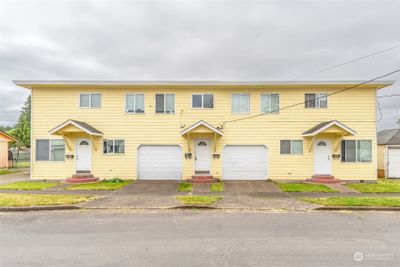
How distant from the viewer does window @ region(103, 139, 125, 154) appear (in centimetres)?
1526

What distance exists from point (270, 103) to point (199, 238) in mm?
11299

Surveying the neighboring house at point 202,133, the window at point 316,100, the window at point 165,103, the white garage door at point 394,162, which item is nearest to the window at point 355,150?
the neighboring house at point 202,133

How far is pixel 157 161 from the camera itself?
1538 cm

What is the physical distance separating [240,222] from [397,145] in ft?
48.9

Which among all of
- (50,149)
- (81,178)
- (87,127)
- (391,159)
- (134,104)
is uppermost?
(134,104)

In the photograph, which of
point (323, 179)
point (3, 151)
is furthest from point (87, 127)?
point (3, 151)

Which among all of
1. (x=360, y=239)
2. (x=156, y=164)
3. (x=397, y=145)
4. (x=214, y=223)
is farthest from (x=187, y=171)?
(x=397, y=145)

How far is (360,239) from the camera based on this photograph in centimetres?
571

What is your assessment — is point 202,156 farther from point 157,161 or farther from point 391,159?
point 391,159

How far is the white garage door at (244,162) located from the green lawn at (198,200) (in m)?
5.29

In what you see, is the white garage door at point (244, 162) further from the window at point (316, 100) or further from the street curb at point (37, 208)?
the street curb at point (37, 208)

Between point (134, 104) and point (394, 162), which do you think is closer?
point (134, 104)

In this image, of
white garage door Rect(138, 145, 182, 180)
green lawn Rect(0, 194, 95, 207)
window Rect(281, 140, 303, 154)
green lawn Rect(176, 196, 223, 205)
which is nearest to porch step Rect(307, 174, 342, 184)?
window Rect(281, 140, 303, 154)

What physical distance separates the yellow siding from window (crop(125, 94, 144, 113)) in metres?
0.28
